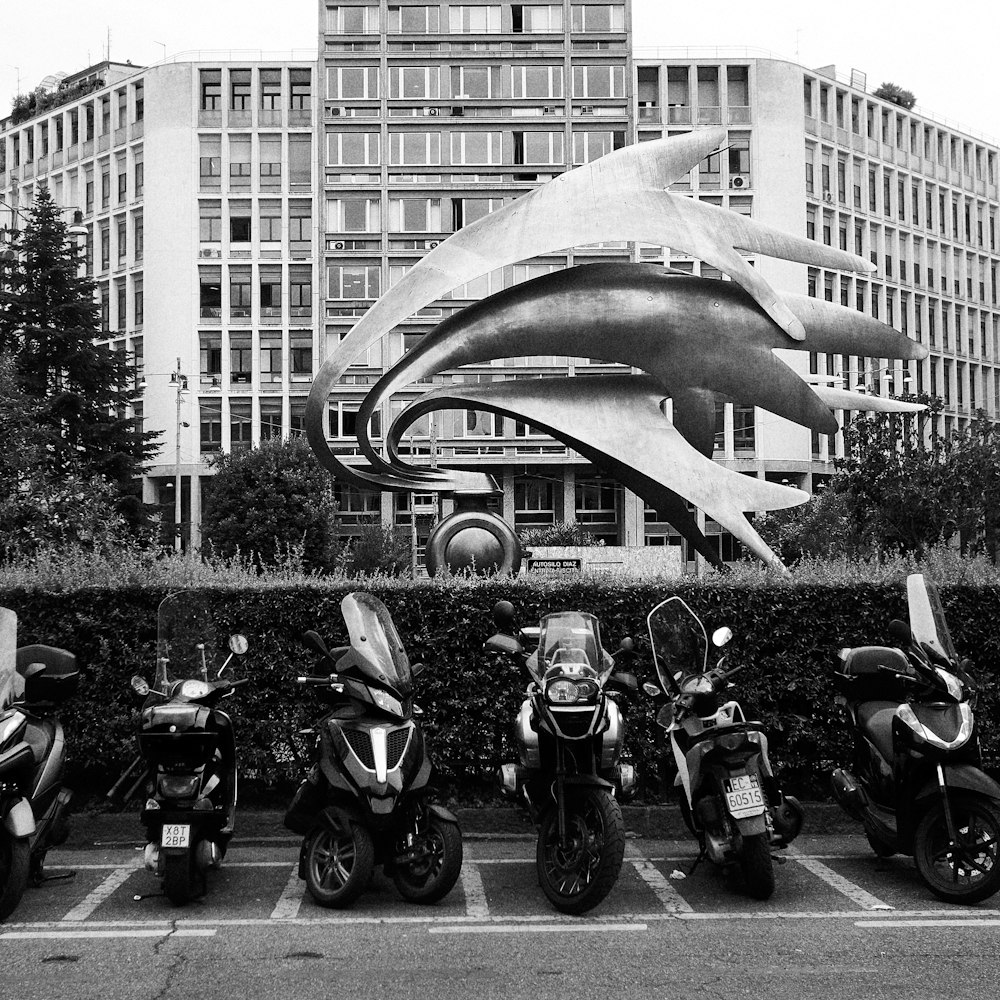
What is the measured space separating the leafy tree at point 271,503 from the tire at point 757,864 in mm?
41842

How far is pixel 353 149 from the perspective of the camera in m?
68.9

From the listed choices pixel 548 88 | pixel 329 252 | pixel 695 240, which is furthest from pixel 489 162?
pixel 695 240

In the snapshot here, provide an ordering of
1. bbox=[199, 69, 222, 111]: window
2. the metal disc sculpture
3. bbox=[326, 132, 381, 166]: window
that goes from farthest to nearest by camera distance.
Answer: bbox=[199, 69, 222, 111]: window → bbox=[326, 132, 381, 166]: window → the metal disc sculpture

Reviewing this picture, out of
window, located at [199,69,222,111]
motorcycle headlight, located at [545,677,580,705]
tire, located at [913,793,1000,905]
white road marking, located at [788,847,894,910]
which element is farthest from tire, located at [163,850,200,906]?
window, located at [199,69,222,111]

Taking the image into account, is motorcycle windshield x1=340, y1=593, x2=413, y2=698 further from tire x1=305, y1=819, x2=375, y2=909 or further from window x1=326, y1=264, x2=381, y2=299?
window x1=326, y1=264, x2=381, y2=299

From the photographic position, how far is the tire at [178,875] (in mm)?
7285

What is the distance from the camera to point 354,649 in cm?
762

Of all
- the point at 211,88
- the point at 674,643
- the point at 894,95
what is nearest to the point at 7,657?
the point at 674,643

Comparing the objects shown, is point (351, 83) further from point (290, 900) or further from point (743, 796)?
point (743, 796)

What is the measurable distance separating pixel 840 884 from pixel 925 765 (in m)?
1.04

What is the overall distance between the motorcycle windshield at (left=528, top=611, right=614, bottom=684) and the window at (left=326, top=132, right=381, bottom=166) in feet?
211

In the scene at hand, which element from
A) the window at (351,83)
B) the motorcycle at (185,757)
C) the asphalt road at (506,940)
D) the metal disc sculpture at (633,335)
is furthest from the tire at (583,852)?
the window at (351,83)

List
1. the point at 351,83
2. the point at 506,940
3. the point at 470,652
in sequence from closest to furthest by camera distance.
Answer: the point at 506,940 → the point at 470,652 → the point at 351,83

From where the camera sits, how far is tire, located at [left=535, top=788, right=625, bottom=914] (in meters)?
7.10
